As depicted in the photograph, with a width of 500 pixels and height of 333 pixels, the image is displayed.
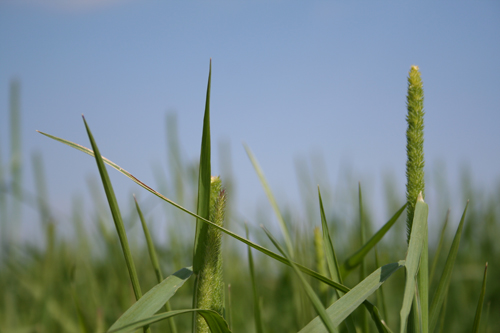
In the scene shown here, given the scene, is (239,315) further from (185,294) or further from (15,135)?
(15,135)

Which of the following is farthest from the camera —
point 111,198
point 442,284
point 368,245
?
point 368,245

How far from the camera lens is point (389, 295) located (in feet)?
6.47

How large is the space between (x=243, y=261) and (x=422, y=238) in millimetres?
2287

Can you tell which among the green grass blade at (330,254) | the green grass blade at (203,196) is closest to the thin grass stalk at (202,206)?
the green grass blade at (203,196)

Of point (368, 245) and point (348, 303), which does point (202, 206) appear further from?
point (368, 245)

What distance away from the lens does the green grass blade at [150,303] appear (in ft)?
1.77

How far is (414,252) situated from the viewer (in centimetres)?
57

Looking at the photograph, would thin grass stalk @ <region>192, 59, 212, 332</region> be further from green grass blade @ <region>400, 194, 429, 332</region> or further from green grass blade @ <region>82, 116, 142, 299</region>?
green grass blade @ <region>400, 194, 429, 332</region>

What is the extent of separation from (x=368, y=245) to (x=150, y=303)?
48 cm

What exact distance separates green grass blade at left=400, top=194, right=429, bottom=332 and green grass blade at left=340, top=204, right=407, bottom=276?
0.15 metres

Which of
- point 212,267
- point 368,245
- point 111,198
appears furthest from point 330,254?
point 111,198

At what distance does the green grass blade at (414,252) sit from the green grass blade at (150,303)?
0.34 meters

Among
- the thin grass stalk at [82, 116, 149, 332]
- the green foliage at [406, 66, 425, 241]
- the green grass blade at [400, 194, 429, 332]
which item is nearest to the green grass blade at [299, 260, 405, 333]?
the green grass blade at [400, 194, 429, 332]

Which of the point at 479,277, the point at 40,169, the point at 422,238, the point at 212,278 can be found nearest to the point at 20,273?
the point at 40,169
